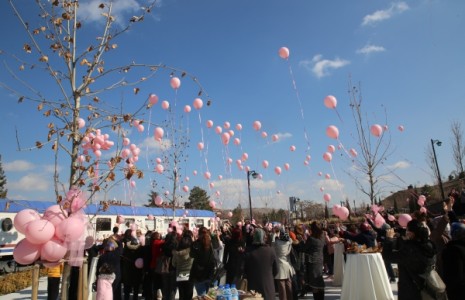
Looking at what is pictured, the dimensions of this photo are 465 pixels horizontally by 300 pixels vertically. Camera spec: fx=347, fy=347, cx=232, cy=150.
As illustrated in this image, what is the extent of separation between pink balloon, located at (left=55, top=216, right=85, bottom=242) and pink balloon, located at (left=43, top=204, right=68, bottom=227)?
0.23 ft

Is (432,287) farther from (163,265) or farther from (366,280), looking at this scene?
(163,265)

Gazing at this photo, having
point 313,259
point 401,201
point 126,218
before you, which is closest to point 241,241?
point 313,259

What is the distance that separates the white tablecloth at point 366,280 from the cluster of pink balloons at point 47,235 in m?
4.08

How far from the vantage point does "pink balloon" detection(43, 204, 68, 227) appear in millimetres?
3400

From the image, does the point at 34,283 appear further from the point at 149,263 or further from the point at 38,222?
the point at 149,263

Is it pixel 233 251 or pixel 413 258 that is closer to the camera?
pixel 413 258

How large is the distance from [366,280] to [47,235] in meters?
4.51

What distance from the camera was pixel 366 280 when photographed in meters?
5.35

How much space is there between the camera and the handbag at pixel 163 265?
7.03m

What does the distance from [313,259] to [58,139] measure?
451 cm

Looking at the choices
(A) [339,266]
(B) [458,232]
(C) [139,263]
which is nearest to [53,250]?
(B) [458,232]

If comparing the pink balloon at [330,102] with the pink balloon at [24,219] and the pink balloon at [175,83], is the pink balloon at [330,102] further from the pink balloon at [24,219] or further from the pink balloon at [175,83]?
the pink balloon at [24,219]

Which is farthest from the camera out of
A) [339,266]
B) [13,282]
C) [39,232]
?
[13,282]

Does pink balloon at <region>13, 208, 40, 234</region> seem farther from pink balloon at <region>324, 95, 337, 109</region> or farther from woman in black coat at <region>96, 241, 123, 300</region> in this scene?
pink balloon at <region>324, 95, 337, 109</region>
